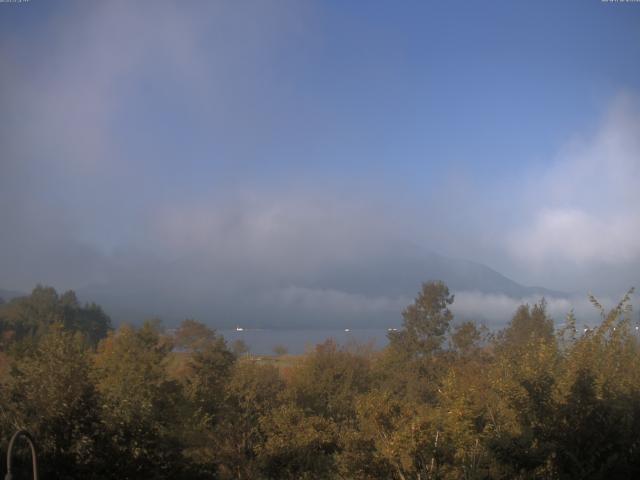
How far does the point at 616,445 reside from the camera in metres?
9.65

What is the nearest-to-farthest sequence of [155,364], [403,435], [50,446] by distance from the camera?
[403,435]
[50,446]
[155,364]

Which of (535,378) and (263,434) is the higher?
(535,378)

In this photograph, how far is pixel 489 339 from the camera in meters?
41.7

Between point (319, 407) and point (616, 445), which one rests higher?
point (616, 445)

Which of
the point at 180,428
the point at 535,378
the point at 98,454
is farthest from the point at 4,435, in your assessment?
the point at 535,378

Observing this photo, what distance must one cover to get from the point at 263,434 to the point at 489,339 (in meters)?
30.9

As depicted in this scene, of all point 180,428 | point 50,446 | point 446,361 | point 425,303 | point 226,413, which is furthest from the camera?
point 425,303

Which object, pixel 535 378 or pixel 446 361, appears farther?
pixel 446 361

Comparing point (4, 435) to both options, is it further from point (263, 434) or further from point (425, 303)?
point (425, 303)

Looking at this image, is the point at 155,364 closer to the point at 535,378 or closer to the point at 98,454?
the point at 98,454

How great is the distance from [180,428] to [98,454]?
428 cm

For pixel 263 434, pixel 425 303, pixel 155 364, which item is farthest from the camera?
pixel 425 303

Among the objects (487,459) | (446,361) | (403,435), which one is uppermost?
(403,435)

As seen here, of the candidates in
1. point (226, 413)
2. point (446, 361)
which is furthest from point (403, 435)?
point (446, 361)
